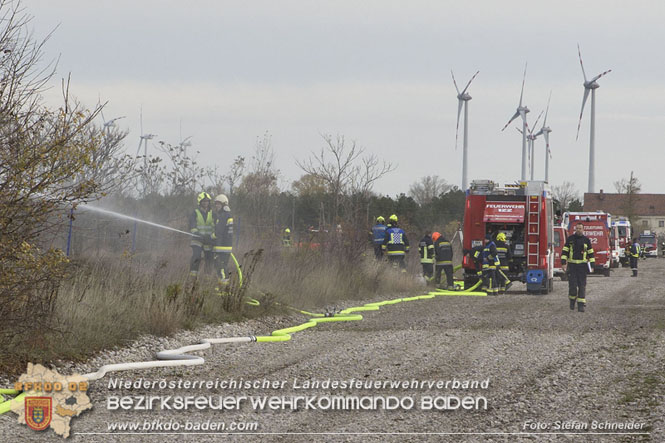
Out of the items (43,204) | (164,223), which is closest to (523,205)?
(164,223)

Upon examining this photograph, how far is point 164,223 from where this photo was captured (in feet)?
82.7

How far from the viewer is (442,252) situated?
23672mm

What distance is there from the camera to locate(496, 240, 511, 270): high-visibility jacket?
22709mm

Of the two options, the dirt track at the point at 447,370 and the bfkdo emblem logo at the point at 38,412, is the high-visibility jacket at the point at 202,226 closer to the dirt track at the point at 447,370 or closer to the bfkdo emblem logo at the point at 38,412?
the dirt track at the point at 447,370

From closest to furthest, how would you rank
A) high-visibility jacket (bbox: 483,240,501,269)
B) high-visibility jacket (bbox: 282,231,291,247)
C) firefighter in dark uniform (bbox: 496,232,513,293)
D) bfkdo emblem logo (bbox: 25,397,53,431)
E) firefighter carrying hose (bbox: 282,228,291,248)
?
bfkdo emblem logo (bbox: 25,397,53,431) → firefighter carrying hose (bbox: 282,228,291,248) → high-visibility jacket (bbox: 282,231,291,247) → high-visibility jacket (bbox: 483,240,501,269) → firefighter in dark uniform (bbox: 496,232,513,293)

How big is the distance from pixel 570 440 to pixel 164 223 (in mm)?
20027

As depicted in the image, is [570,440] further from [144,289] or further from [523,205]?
[523,205]

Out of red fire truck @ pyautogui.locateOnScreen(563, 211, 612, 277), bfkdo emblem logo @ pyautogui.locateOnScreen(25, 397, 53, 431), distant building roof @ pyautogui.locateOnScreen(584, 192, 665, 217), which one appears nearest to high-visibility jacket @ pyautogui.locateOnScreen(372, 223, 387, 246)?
red fire truck @ pyautogui.locateOnScreen(563, 211, 612, 277)

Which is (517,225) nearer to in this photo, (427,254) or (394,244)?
(427,254)

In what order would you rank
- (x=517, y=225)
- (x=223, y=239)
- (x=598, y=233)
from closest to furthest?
(x=223, y=239)
(x=517, y=225)
(x=598, y=233)

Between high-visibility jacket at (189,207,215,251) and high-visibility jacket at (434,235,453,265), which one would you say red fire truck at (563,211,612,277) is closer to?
high-visibility jacket at (434,235,453,265)

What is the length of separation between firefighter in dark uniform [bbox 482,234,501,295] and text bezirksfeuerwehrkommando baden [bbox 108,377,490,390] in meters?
14.0

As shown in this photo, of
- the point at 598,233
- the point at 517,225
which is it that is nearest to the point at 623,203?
the point at 598,233

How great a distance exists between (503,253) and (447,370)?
14.0 meters
